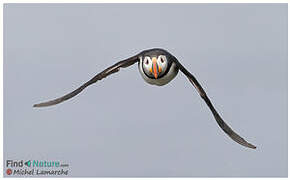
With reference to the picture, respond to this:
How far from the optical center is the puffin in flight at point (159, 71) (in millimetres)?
53500

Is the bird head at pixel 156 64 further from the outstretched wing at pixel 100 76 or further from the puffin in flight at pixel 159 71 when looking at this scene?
the outstretched wing at pixel 100 76

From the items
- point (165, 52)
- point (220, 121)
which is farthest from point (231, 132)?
point (165, 52)

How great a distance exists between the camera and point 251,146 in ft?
180

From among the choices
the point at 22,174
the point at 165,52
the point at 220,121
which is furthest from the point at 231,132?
the point at 22,174

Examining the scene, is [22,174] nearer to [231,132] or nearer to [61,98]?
[61,98]

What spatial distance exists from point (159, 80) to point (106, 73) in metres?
2.28

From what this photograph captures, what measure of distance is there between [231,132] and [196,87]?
2.07 meters

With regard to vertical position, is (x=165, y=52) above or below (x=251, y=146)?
above

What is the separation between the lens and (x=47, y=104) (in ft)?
183

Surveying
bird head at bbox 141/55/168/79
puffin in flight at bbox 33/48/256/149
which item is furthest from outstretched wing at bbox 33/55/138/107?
bird head at bbox 141/55/168/79

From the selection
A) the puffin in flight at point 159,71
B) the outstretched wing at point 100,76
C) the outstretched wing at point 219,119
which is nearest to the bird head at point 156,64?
the puffin in flight at point 159,71

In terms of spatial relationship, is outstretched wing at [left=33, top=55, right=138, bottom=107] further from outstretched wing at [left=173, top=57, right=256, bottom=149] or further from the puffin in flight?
outstretched wing at [left=173, top=57, right=256, bottom=149]

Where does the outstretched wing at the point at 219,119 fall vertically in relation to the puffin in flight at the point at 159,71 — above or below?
below

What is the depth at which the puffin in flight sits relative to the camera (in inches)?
2106
